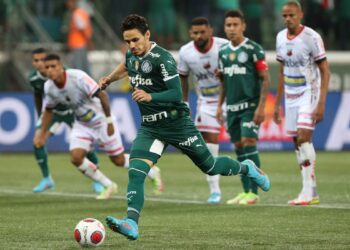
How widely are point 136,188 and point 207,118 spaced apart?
4845mm

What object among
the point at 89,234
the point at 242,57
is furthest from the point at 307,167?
the point at 89,234

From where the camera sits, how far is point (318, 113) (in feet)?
42.2

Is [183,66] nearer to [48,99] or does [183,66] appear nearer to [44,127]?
[48,99]

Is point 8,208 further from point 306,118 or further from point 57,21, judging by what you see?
point 57,21

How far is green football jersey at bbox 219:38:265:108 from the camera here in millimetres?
13516

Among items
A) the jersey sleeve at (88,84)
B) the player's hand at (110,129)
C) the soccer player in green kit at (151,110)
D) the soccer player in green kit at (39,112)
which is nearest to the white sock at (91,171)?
the soccer player in green kit at (39,112)

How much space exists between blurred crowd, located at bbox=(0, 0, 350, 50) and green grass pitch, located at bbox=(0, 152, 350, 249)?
23.8 feet

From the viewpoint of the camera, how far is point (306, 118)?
13.0 m

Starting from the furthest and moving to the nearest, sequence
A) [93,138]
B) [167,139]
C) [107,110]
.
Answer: [93,138] < [107,110] < [167,139]

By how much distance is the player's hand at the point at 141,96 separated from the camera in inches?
365

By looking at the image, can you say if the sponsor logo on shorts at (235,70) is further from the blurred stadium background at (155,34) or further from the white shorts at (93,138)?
the blurred stadium background at (155,34)

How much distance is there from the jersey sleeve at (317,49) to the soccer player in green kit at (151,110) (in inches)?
119

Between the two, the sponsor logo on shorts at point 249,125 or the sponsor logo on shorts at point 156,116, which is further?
the sponsor logo on shorts at point 249,125

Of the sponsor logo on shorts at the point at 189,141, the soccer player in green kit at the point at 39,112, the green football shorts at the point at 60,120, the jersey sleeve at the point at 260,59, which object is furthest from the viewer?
the green football shorts at the point at 60,120
